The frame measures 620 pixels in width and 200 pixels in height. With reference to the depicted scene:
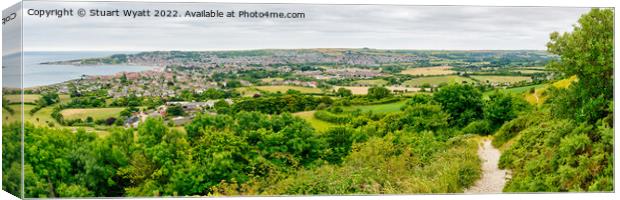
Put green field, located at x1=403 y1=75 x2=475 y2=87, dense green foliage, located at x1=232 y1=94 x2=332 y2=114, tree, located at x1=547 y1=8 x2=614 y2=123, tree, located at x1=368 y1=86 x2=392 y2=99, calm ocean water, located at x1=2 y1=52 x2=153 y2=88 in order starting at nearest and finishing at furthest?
1. calm ocean water, located at x1=2 y1=52 x2=153 y2=88
2. tree, located at x1=547 y1=8 x2=614 y2=123
3. dense green foliage, located at x1=232 y1=94 x2=332 y2=114
4. tree, located at x1=368 y1=86 x2=392 y2=99
5. green field, located at x1=403 y1=75 x2=475 y2=87

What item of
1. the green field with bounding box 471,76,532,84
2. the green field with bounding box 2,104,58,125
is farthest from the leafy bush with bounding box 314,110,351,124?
the green field with bounding box 2,104,58,125

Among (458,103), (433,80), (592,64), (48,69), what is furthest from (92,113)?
(592,64)

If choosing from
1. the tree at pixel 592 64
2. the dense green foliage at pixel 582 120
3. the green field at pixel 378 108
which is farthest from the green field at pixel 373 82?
the tree at pixel 592 64

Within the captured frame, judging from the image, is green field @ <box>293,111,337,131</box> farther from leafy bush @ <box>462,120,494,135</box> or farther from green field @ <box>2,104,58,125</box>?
green field @ <box>2,104,58,125</box>

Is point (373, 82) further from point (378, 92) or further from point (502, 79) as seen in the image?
point (502, 79)

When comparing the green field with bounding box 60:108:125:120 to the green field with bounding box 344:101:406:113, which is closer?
the green field with bounding box 60:108:125:120

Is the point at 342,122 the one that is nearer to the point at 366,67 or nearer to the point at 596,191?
the point at 366,67

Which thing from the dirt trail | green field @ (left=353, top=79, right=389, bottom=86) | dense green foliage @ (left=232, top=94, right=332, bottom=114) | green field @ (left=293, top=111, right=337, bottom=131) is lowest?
the dirt trail

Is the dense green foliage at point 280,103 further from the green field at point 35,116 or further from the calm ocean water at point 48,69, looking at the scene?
the green field at point 35,116
